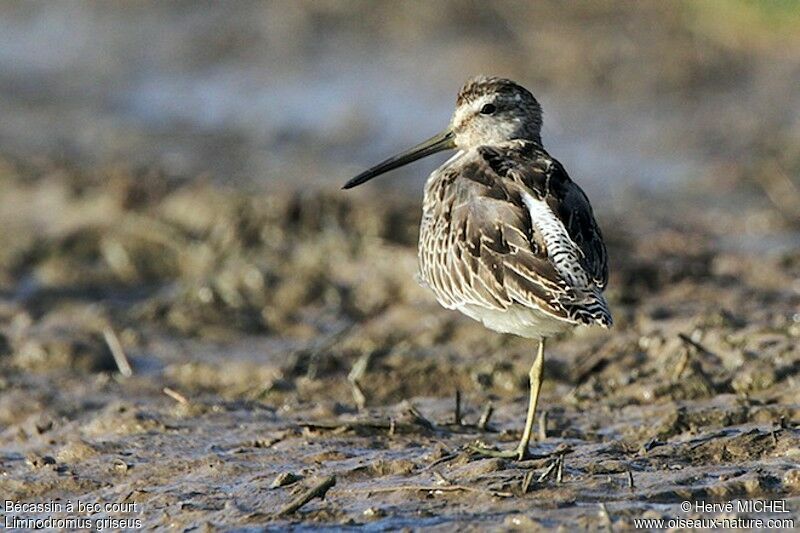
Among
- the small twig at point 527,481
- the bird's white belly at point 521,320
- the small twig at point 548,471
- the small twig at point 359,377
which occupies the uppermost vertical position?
the bird's white belly at point 521,320

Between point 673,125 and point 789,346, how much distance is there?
5917 millimetres

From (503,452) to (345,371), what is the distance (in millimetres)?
2024

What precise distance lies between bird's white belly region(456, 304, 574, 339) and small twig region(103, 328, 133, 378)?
8.30 feet

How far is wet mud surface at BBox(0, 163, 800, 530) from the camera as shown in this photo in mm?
5668

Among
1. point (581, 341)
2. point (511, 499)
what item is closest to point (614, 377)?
point (581, 341)

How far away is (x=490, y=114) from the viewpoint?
7.46 meters

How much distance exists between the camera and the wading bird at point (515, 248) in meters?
5.86

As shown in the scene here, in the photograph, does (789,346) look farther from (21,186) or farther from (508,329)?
(21,186)

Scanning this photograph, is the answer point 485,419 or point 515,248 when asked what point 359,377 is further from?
point 515,248

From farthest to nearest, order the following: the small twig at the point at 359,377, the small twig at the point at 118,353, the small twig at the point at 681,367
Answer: the small twig at the point at 118,353 < the small twig at the point at 359,377 < the small twig at the point at 681,367

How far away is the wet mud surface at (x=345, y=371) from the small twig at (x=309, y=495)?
0.07 feet

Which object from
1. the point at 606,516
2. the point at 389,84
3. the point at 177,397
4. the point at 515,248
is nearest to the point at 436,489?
the point at 606,516

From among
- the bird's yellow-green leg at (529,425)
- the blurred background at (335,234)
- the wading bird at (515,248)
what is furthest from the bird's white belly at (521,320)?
the blurred background at (335,234)

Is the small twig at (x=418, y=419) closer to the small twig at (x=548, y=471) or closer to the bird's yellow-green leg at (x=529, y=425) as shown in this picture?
the bird's yellow-green leg at (x=529, y=425)
